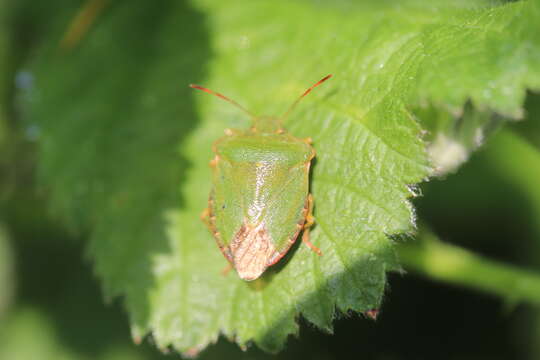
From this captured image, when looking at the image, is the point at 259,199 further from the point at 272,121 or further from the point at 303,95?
the point at 303,95

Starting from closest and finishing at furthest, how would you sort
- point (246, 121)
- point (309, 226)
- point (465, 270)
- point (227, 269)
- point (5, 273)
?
point (309, 226)
point (227, 269)
point (246, 121)
point (465, 270)
point (5, 273)

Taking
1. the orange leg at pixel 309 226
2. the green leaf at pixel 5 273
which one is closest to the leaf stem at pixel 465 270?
the orange leg at pixel 309 226

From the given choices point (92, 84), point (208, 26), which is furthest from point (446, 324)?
point (92, 84)

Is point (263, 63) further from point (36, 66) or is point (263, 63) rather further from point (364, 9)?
point (36, 66)

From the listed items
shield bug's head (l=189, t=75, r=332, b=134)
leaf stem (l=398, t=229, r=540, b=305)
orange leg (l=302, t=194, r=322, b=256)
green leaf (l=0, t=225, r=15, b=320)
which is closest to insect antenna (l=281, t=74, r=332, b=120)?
shield bug's head (l=189, t=75, r=332, b=134)

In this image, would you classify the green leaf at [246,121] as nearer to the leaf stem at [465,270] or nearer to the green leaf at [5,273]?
the leaf stem at [465,270]

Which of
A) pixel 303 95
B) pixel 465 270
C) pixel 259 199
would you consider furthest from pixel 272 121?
pixel 465 270
